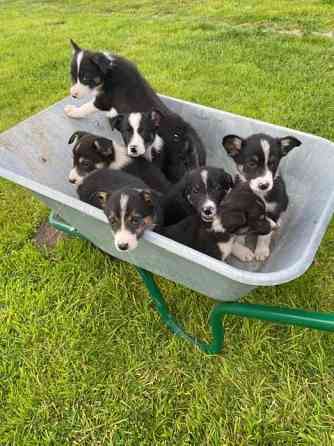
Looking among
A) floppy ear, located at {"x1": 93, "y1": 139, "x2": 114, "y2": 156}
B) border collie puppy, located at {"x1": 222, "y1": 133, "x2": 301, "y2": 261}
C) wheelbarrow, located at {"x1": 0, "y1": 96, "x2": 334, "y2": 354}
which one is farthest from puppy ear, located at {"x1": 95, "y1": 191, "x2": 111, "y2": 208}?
border collie puppy, located at {"x1": 222, "y1": 133, "x2": 301, "y2": 261}

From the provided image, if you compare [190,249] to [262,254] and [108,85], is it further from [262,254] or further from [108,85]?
[108,85]

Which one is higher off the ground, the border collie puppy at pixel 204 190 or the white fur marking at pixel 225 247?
the border collie puppy at pixel 204 190

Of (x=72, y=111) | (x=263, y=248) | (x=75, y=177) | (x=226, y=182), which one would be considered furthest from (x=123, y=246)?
(x=72, y=111)

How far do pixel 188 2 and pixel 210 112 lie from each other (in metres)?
8.28

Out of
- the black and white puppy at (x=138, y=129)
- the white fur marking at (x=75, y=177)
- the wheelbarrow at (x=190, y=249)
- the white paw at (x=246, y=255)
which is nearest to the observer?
the wheelbarrow at (x=190, y=249)

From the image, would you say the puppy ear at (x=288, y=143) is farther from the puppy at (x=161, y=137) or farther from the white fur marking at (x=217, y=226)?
the puppy at (x=161, y=137)

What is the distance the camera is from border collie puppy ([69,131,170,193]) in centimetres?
355

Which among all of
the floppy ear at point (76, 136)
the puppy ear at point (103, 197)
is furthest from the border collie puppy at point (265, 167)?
the floppy ear at point (76, 136)

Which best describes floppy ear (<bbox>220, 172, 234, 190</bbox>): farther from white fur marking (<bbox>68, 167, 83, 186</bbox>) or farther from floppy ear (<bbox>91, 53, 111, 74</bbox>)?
floppy ear (<bbox>91, 53, 111, 74</bbox>)

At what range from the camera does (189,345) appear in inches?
121

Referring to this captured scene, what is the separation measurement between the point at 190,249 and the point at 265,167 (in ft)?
3.82

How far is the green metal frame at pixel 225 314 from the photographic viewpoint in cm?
191

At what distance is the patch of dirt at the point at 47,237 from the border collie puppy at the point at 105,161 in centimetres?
75

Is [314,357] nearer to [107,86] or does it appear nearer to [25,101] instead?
[107,86]
